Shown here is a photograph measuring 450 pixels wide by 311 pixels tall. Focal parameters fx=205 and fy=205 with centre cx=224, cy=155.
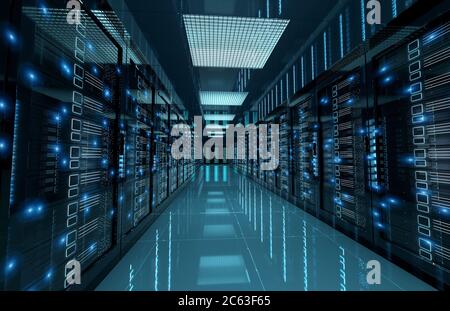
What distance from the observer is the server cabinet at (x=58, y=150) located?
103 cm

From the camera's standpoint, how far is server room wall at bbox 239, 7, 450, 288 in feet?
5.56

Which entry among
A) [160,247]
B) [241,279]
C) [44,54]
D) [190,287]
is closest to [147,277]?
[190,287]

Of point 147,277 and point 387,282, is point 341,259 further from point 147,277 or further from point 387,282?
point 147,277

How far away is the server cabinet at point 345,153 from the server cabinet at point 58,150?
2.84m

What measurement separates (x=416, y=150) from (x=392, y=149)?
0.25 metres

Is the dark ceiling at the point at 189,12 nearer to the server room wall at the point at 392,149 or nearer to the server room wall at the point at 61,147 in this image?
the server room wall at the point at 61,147

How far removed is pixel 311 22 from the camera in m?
3.13

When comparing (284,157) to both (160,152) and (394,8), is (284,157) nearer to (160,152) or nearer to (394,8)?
(160,152)

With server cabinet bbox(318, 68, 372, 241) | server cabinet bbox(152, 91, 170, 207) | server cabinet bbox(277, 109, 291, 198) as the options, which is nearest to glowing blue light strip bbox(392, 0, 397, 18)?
server cabinet bbox(318, 68, 372, 241)

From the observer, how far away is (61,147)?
1369 millimetres

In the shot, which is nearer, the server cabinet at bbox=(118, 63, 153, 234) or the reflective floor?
the reflective floor

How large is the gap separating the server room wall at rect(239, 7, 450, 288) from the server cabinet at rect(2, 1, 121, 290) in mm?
2784

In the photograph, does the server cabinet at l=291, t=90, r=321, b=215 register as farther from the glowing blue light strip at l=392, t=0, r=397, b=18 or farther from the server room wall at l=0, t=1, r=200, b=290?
the server room wall at l=0, t=1, r=200, b=290

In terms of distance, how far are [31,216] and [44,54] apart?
91 cm
